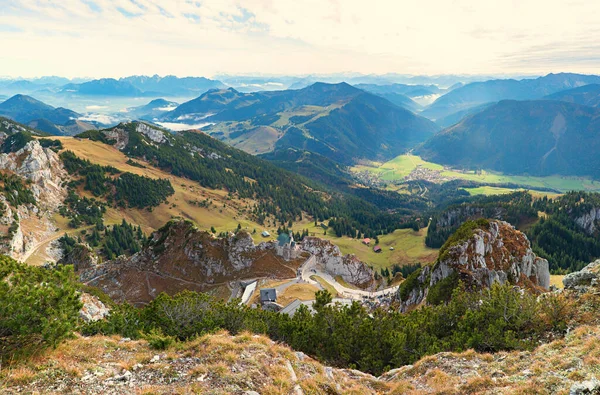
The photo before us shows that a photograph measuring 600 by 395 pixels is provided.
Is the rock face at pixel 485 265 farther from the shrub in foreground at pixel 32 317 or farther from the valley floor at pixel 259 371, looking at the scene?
the shrub in foreground at pixel 32 317

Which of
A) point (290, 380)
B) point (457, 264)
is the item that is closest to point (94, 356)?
point (290, 380)

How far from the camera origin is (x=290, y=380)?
2312cm

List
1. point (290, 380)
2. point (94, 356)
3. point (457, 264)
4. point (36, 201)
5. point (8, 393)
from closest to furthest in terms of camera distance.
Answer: point (8, 393)
point (290, 380)
point (94, 356)
point (457, 264)
point (36, 201)

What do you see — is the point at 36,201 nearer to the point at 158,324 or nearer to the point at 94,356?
the point at 158,324

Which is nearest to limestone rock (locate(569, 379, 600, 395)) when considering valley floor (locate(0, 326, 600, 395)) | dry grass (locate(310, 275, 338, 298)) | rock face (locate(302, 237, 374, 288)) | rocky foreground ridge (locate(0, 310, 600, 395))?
rocky foreground ridge (locate(0, 310, 600, 395))

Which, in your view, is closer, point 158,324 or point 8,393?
point 8,393

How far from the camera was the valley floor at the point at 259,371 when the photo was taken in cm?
2067

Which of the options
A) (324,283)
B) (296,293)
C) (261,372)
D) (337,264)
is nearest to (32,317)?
(261,372)

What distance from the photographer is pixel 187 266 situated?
117188 mm

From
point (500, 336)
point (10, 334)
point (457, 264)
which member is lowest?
point (457, 264)

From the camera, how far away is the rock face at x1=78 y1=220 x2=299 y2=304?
11156 centimetres

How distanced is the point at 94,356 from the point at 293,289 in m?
84.2

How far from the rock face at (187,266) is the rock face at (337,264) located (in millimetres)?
16417

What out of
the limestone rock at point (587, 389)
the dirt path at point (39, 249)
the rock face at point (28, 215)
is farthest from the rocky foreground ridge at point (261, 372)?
the dirt path at point (39, 249)
